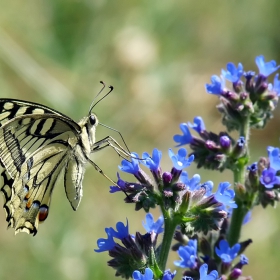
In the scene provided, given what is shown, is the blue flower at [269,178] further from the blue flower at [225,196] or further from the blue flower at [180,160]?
the blue flower at [180,160]

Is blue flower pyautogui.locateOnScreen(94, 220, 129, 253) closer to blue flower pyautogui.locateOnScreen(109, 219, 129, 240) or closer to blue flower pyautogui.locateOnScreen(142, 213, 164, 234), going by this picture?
blue flower pyautogui.locateOnScreen(109, 219, 129, 240)

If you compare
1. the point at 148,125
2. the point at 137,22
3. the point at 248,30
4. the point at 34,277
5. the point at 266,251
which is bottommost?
the point at 34,277

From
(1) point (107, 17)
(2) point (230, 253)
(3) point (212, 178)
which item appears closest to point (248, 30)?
(3) point (212, 178)

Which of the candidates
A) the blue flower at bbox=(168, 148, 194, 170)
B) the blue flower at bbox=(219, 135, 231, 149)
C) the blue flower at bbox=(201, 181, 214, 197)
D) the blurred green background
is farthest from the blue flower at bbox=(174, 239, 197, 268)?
the blurred green background

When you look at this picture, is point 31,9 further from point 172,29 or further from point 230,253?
point 230,253

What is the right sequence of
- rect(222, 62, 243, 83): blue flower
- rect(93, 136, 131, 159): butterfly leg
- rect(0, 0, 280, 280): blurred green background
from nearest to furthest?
rect(222, 62, 243, 83): blue flower → rect(93, 136, 131, 159): butterfly leg → rect(0, 0, 280, 280): blurred green background

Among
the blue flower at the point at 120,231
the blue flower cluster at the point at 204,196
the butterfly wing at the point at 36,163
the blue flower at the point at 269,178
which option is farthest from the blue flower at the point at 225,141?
the butterfly wing at the point at 36,163
